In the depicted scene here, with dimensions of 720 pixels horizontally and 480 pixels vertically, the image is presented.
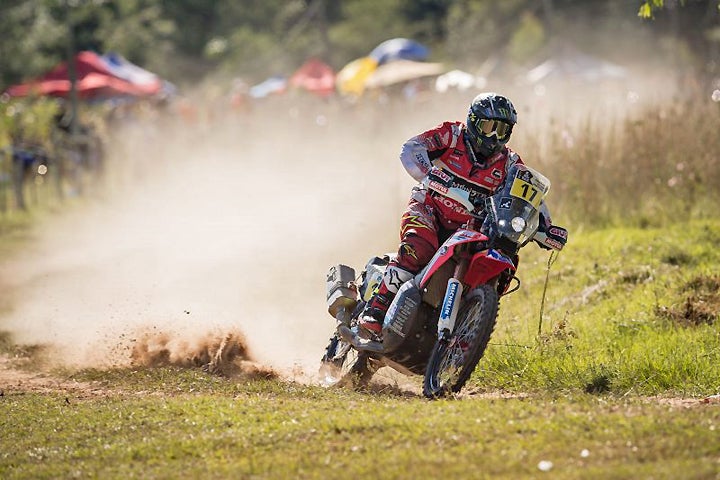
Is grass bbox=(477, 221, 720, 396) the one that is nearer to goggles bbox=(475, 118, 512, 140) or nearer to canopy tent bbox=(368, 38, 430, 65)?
goggles bbox=(475, 118, 512, 140)

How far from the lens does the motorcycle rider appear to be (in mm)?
9219

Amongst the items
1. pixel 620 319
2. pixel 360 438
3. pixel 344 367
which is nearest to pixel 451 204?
pixel 344 367

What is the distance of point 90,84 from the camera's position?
4191 cm

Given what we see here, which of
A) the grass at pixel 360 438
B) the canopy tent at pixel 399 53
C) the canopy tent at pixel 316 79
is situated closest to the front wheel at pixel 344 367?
the grass at pixel 360 438

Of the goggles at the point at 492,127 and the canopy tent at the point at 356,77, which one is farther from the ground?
the canopy tent at the point at 356,77

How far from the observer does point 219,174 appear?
2945 cm

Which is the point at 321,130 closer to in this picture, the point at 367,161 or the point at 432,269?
the point at 367,161

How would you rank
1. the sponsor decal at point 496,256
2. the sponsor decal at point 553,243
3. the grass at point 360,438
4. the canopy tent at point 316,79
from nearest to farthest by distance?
the grass at point 360,438 → the sponsor decal at point 496,256 → the sponsor decal at point 553,243 → the canopy tent at point 316,79

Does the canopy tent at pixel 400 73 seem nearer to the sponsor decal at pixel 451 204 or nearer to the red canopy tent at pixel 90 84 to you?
the red canopy tent at pixel 90 84

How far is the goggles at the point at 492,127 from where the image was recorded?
924 cm

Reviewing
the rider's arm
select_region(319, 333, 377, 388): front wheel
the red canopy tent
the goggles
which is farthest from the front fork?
the red canopy tent

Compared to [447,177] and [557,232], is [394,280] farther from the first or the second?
[557,232]

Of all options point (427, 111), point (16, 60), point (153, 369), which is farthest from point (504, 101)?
point (16, 60)

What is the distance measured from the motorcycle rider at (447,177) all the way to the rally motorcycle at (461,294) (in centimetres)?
25
